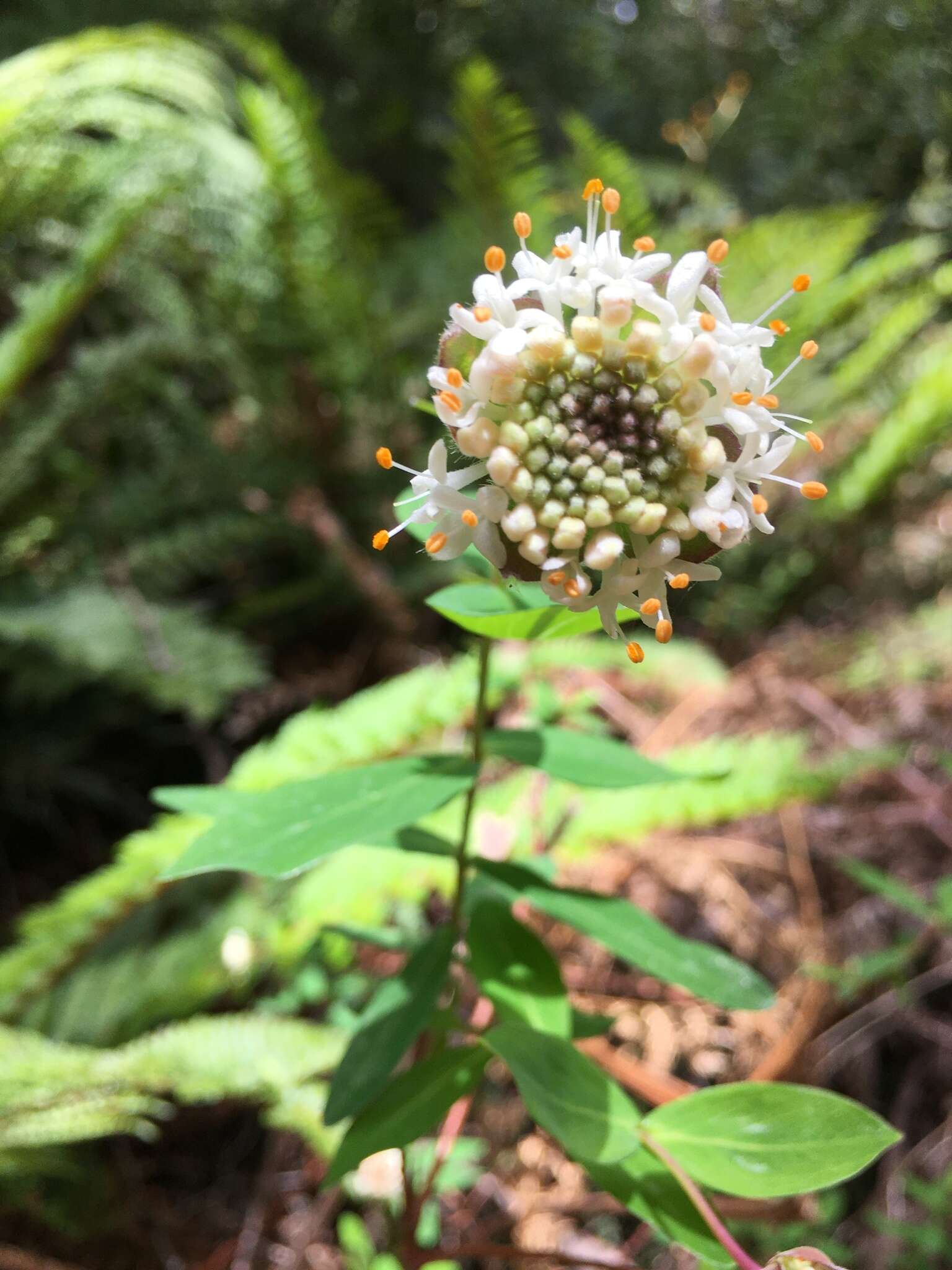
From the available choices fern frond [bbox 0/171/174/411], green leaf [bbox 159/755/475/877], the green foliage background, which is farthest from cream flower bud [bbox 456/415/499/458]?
fern frond [bbox 0/171/174/411]

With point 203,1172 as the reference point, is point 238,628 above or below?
above

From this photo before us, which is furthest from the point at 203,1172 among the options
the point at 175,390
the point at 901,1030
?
the point at 175,390

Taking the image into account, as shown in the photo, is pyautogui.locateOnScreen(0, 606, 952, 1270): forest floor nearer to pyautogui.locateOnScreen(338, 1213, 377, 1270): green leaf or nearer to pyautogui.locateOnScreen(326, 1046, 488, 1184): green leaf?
pyautogui.locateOnScreen(338, 1213, 377, 1270): green leaf

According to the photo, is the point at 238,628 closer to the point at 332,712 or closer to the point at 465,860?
the point at 332,712

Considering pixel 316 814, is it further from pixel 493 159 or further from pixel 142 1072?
pixel 493 159

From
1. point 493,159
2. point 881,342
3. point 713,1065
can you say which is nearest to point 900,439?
point 881,342

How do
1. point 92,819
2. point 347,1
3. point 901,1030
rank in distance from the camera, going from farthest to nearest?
point 347,1 → point 92,819 → point 901,1030
